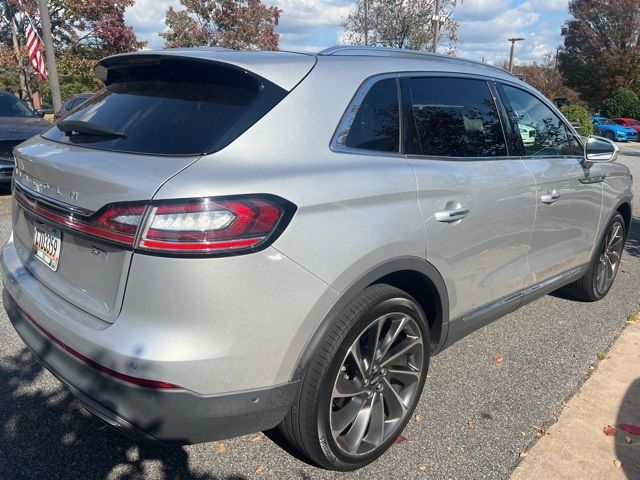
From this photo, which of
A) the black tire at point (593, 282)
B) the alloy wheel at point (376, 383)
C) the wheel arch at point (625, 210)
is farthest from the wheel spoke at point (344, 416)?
the wheel arch at point (625, 210)

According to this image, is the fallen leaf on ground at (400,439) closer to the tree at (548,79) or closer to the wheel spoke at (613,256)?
the wheel spoke at (613,256)

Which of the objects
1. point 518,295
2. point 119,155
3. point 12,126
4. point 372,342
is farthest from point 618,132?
point 119,155

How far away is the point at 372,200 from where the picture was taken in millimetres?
2320

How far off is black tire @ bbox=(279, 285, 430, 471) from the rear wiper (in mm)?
1188

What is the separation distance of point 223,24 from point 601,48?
36.9 metres

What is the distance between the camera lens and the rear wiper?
2.27m

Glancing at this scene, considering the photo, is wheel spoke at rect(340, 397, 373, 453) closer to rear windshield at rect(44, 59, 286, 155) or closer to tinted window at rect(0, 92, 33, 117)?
rear windshield at rect(44, 59, 286, 155)

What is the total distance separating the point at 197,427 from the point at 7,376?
186 centimetres

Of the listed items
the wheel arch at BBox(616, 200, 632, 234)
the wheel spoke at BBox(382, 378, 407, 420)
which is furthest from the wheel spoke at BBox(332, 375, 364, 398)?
the wheel arch at BBox(616, 200, 632, 234)

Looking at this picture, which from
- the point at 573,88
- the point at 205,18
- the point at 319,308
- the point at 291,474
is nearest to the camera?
the point at 319,308

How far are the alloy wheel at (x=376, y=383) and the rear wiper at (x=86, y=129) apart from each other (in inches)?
52.8

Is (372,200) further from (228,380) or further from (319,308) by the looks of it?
(228,380)

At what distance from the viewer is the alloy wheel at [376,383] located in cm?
247

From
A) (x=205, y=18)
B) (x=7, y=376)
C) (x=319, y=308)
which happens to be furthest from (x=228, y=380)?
(x=205, y=18)
